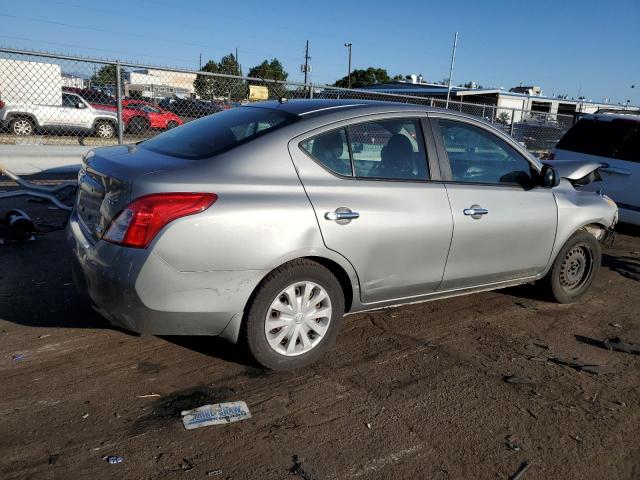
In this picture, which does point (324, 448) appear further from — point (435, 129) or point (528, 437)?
point (435, 129)

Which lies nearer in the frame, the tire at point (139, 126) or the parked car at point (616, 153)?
the parked car at point (616, 153)

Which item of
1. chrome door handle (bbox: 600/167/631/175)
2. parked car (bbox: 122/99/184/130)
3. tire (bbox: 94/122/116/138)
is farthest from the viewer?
tire (bbox: 94/122/116/138)

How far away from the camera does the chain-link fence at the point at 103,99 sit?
7992mm

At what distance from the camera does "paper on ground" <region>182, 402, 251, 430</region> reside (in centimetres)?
290

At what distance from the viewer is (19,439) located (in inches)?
104

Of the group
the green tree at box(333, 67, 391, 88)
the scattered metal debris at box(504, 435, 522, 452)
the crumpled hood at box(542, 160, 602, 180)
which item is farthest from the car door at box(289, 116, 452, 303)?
the green tree at box(333, 67, 391, 88)

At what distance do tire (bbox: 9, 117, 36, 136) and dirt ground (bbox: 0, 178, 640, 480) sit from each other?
5583mm

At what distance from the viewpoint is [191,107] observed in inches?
372

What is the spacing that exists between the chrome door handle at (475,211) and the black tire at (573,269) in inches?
48.1

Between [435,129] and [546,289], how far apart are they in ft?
6.78

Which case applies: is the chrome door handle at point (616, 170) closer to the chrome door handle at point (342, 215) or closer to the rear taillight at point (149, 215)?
the chrome door handle at point (342, 215)

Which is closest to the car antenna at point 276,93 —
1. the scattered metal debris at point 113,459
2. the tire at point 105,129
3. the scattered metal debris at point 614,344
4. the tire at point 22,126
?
the scattered metal debris at point 113,459

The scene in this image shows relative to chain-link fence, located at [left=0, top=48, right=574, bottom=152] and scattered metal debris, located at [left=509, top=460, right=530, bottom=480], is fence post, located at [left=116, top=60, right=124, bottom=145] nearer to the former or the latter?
chain-link fence, located at [left=0, top=48, right=574, bottom=152]

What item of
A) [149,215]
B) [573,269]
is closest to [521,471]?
[149,215]
